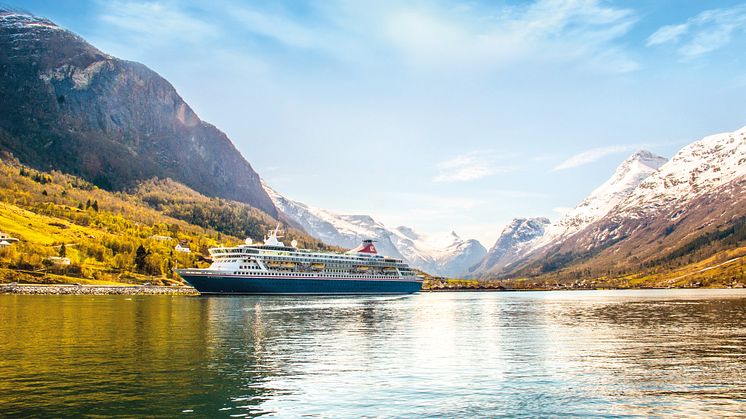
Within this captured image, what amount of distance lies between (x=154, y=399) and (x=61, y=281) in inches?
7247

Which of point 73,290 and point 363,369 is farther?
point 73,290

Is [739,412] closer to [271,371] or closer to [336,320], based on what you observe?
[271,371]

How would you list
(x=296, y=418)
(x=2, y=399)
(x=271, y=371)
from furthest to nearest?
(x=271, y=371) < (x=2, y=399) < (x=296, y=418)

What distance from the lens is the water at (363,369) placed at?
34750 mm

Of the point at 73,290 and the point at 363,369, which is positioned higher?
the point at 73,290

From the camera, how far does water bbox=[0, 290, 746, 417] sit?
1368 inches

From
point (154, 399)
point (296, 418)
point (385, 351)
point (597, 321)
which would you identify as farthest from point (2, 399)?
point (597, 321)

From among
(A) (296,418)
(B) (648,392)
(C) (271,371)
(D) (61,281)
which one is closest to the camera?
(A) (296,418)

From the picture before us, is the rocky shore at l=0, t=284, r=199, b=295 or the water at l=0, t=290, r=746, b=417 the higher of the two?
the rocky shore at l=0, t=284, r=199, b=295

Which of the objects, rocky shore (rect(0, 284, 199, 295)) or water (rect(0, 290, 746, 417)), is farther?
rocky shore (rect(0, 284, 199, 295))

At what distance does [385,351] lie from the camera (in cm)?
5762

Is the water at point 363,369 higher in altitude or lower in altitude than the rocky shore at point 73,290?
lower

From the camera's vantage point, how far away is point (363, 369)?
47469mm

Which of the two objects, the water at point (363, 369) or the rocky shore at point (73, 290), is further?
the rocky shore at point (73, 290)
